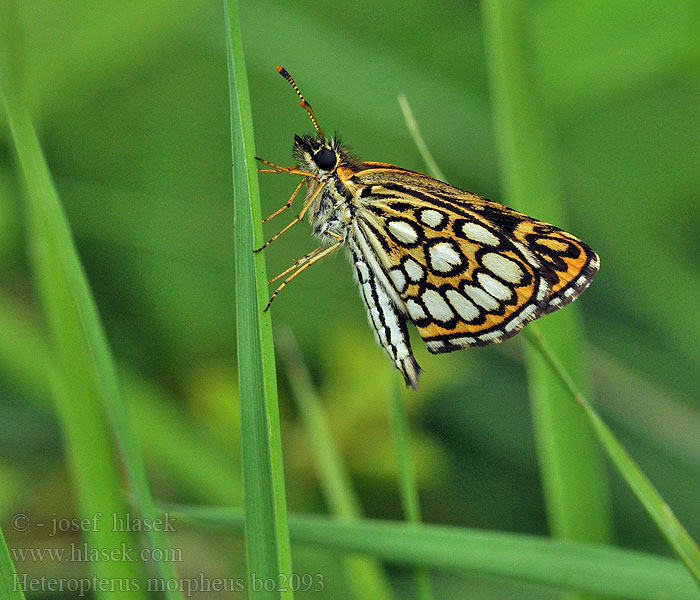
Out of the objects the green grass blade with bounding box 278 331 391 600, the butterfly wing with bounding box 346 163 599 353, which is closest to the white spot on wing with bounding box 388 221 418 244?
the butterfly wing with bounding box 346 163 599 353

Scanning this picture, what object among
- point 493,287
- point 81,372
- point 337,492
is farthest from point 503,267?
point 81,372

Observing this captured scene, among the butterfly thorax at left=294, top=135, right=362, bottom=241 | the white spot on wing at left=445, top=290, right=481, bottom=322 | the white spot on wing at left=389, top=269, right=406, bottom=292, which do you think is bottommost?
the white spot on wing at left=445, top=290, right=481, bottom=322

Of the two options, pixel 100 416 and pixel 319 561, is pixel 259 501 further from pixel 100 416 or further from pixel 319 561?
pixel 319 561

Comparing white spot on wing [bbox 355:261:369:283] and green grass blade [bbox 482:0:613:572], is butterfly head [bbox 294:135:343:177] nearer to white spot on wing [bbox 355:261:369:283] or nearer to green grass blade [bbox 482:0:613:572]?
white spot on wing [bbox 355:261:369:283]

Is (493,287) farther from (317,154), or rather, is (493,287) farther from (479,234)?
(317,154)

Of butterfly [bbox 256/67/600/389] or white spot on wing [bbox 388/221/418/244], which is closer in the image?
butterfly [bbox 256/67/600/389]

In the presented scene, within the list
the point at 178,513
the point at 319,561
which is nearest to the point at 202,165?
the point at 319,561

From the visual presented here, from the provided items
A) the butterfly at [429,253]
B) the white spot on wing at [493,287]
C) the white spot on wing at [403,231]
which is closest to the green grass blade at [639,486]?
the butterfly at [429,253]
